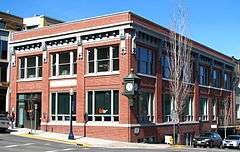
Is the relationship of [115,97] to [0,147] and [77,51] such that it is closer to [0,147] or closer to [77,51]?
[77,51]

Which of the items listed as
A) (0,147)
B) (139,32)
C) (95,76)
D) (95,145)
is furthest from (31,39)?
(0,147)

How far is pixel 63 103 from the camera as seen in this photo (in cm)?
4241

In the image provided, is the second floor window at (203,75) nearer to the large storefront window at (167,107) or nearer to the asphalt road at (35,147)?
the large storefront window at (167,107)

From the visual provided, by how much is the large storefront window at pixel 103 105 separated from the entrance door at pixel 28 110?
6.23 meters

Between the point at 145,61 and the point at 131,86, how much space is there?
16.0 feet

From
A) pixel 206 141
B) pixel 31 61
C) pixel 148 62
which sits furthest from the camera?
pixel 31 61

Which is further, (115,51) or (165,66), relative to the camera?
(165,66)

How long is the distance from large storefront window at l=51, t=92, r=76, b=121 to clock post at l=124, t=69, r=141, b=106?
6368 mm

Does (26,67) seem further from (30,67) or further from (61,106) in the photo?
(61,106)

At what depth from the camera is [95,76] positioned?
40.3 m

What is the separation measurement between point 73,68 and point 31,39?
6.02 m

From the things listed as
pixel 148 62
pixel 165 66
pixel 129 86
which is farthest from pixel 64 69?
pixel 165 66

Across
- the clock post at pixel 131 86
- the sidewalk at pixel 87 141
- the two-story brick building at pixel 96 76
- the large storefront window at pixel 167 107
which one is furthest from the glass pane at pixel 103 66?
the large storefront window at pixel 167 107

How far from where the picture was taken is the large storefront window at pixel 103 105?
38906 millimetres
